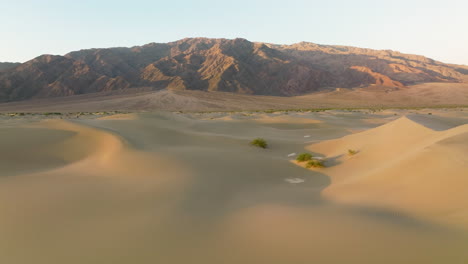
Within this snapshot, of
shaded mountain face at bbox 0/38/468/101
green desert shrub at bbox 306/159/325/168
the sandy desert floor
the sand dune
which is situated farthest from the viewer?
shaded mountain face at bbox 0/38/468/101

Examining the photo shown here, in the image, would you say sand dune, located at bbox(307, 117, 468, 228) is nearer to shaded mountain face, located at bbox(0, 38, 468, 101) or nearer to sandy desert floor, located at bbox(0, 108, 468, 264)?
sandy desert floor, located at bbox(0, 108, 468, 264)

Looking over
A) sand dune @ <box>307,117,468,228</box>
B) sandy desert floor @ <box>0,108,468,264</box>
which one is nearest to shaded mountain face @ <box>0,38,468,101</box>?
sandy desert floor @ <box>0,108,468,264</box>

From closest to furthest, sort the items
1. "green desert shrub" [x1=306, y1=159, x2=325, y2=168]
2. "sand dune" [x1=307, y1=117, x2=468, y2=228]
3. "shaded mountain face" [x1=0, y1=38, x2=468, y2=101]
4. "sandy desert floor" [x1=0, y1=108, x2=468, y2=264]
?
"sandy desert floor" [x1=0, y1=108, x2=468, y2=264]
"sand dune" [x1=307, y1=117, x2=468, y2=228]
"green desert shrub" [x1=306, y1=159, x2=325, y2=168]
"shaded mountain face" [x1=0, y1=38, x2=468, y2=101]

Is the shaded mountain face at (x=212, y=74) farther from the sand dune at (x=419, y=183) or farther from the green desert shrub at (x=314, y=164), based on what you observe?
the sand dune at (x=419, y=183)

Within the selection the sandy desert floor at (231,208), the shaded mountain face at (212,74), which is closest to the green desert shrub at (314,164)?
the sandy desert floor at (231,208)

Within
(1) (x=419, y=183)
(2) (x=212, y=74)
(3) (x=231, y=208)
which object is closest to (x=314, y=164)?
(1) (x=419, y=183)
